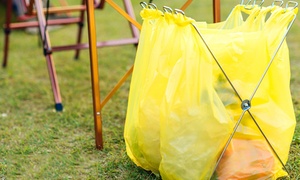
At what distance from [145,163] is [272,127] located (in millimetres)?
558

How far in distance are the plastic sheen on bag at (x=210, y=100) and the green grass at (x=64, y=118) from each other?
0.95ft

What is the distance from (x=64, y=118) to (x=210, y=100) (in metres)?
1.27

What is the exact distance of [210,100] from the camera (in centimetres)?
195

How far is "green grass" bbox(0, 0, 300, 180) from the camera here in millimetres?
2410

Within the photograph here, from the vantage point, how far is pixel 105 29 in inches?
199

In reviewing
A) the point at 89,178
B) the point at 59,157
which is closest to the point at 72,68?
the point at 59,157

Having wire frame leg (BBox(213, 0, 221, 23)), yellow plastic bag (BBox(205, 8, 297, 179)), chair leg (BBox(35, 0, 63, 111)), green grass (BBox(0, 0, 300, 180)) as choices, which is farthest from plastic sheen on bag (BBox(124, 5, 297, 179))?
chair leg (BBox(35, 0, 63, 111))

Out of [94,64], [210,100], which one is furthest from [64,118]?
[210,100]

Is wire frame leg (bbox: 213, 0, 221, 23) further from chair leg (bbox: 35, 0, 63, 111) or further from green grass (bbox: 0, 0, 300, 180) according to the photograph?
chair leg (bbox: 35, 0, 63, 111)

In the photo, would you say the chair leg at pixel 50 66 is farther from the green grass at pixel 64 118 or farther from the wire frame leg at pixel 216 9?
the wire frame leg at pixel 216 9

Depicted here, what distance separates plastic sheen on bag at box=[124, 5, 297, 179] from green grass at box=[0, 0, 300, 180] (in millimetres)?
A: 289

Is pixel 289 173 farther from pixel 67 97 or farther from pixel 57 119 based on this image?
pixel 67 97

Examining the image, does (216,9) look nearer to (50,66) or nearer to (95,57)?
(95,57)

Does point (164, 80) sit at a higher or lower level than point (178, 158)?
higher
